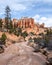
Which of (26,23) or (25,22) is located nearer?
(26,23)

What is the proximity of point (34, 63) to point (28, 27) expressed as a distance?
110 m

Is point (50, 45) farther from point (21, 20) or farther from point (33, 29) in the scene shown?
point (21, 20)

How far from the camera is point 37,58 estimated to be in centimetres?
3888

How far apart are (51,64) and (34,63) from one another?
279 centimetres

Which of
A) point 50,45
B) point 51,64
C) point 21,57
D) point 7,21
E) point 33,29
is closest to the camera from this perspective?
point 51,64

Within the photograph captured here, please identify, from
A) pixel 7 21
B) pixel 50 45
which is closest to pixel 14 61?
pixel 50 45

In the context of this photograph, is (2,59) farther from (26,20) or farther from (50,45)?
(26,20)

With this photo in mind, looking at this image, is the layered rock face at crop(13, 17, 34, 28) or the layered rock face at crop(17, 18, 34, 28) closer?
the layered rock face at crop(13, 17, 34, 28)

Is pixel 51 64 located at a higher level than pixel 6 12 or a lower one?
lower

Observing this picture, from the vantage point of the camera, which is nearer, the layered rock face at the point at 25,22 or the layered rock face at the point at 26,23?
the layered rock face at the point at 25,22

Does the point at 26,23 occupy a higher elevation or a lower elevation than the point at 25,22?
lower

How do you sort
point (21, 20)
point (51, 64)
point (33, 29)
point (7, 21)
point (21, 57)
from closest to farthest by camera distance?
1. point (51, 64)
2. point (21, 57)
3. point (7, 21)
4. point (33, 29)
5. point (21, 20)

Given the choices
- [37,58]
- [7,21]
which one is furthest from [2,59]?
[7,21]

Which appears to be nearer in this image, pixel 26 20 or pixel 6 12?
pixel 6 12
